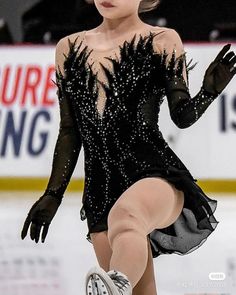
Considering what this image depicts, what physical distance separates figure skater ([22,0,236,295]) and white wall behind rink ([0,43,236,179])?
2.03 meters

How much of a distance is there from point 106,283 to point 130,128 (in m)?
0.48

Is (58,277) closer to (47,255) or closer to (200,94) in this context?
(47,255)

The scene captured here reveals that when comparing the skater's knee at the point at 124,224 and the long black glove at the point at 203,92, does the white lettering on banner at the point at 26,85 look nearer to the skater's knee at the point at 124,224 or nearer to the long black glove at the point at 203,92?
the long black glove at the point at 203,92

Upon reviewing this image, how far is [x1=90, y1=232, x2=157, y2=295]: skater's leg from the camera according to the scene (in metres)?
1.94

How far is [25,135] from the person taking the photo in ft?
14.2

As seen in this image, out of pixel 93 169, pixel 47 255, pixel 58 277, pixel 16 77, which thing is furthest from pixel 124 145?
pixel 16 77

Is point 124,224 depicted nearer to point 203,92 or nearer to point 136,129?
point 136,129

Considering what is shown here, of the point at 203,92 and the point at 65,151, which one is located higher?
the point at 203,92

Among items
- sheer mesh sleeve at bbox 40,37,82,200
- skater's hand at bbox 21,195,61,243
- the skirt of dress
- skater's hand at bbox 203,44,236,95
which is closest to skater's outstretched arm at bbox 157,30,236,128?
skater's hand at bbox 203,44,236,95

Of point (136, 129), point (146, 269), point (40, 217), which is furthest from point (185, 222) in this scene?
point (40, 217)

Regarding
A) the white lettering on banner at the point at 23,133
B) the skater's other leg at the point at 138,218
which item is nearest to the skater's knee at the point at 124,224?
the skater's other leg at the point at 138,218

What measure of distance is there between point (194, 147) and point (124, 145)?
7.45 feet

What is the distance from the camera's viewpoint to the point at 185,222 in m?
1.99

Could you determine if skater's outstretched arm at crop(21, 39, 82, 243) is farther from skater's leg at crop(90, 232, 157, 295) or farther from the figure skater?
skater's leg at crop(90, 232, 157, 295)
